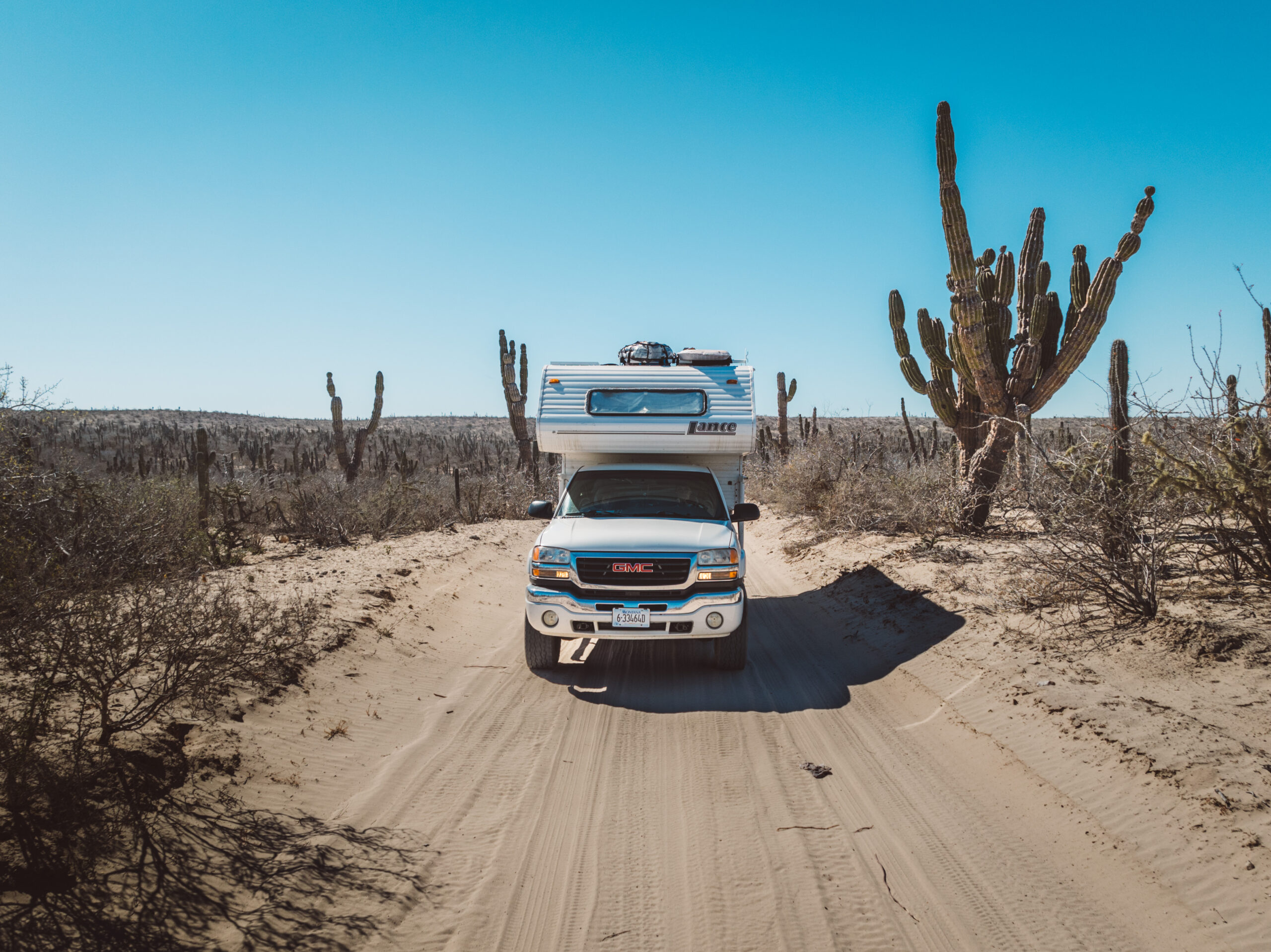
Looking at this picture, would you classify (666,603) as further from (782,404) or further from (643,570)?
(782,404)

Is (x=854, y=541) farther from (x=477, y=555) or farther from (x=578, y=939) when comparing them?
(x=578, y=939)

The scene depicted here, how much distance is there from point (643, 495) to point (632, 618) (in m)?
1.86

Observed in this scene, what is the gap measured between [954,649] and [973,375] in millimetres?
6453

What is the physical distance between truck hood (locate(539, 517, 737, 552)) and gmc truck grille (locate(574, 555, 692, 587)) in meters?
0.09

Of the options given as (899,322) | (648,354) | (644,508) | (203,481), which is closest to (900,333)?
(899,322)

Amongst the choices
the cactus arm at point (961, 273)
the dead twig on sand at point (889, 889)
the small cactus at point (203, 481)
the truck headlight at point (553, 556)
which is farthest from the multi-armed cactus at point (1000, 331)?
the small cactus at point (203, 481)

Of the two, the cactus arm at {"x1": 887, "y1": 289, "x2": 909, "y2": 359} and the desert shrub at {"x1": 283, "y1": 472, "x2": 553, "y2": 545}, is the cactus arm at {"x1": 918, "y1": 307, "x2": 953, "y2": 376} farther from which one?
the desert shrub at {"x1": 283, "y1": 472, "x2": 553, "y2": 545}

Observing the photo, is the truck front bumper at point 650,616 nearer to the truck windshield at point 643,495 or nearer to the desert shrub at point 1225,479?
the truck windshield at point 643,495

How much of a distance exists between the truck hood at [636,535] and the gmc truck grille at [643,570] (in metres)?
0.09

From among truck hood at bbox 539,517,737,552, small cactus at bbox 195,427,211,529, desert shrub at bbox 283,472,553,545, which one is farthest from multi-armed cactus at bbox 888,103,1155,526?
small cactus at bbox 195,427,211,529

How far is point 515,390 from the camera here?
82.1ft

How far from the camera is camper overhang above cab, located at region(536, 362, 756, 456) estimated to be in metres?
8.42

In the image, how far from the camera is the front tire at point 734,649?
703cm

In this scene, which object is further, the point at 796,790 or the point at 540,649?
the point at 540,649
